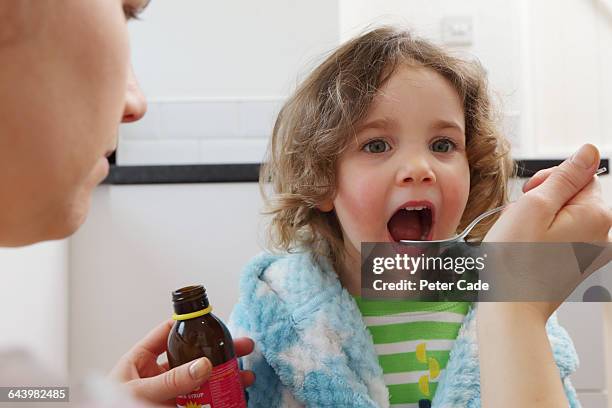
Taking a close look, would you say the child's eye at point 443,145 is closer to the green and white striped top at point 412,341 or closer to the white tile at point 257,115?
the green and white striped top at point 412,341

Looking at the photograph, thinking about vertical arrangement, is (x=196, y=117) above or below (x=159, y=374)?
above

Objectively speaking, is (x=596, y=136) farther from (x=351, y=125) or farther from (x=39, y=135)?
(x=39, y=135)

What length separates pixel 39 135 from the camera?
0.89 feet

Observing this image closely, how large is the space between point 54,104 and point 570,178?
50cm

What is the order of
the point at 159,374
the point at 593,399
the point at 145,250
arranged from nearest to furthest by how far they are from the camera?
the point at 159,374, the point at 593,399, the point at 145,250

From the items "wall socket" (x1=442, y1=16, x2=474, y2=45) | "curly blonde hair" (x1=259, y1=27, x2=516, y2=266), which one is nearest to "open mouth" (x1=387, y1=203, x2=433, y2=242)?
"curly blonde hair" (x1=259, y1=27, x2=516, y2=266)

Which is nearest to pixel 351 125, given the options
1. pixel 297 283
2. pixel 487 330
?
pixel 297 283

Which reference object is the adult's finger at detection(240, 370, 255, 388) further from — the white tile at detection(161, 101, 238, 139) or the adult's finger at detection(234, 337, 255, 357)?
the white tile at detection(161, 101, 238, 139)

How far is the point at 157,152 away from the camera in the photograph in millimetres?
1646

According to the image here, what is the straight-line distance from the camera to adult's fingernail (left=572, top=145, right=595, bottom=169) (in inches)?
23.8

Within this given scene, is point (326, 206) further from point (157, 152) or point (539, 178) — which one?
point (157, 152)

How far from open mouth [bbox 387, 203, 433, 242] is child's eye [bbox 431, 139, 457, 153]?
0.09m

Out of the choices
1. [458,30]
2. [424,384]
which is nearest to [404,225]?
[424,384]

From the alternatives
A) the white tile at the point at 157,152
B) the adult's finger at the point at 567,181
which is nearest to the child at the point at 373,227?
the adult's finger at the point at 567,181
